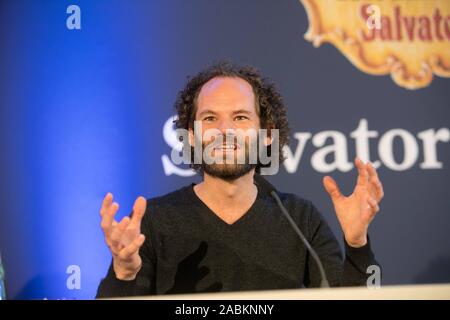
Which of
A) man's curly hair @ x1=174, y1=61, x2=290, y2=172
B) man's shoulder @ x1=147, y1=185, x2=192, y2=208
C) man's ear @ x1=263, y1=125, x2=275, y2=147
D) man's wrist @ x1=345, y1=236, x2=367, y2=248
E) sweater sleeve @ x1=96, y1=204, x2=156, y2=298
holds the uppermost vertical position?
man's curly hair @ x1=174, y1=61, x2=290, y2=172

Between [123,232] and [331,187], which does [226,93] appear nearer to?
[331,187]

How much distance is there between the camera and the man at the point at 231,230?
6.06 ft

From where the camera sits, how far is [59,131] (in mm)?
2264

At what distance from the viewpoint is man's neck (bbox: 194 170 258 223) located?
2055 mm

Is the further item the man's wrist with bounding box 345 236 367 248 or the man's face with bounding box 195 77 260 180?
the man's face with bounding box 195 77 260 180

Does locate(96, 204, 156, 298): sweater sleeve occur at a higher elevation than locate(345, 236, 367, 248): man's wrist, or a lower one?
lower

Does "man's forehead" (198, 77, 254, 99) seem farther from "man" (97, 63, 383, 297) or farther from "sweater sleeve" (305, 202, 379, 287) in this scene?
"sweater sleeve" (305, 202, 379, 287)

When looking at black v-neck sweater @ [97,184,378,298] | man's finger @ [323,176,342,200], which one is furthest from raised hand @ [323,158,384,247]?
black v-neck sweater @ [97,184,378,298]

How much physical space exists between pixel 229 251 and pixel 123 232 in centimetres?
→ 47

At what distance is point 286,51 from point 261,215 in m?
0.69

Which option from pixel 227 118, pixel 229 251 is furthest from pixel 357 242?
pixel 227 118
